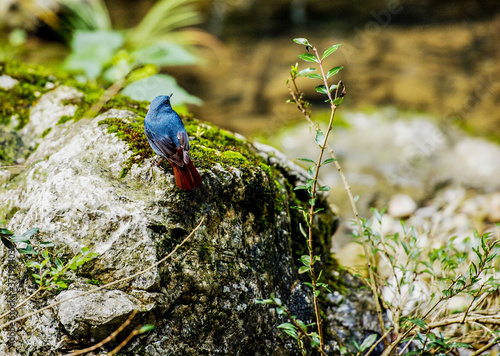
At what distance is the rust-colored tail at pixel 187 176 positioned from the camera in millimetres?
1740

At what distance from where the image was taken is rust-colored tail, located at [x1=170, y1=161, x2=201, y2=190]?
174 cm

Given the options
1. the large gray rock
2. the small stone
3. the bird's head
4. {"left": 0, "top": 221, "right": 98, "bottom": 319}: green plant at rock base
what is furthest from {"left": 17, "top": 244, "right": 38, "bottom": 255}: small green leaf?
the small stone

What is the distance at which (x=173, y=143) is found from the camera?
1775 mm

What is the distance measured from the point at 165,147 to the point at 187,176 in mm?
163

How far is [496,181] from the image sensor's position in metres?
4.81

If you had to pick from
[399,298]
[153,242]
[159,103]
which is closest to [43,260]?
[153,242]

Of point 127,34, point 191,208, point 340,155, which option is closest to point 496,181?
point 340,155

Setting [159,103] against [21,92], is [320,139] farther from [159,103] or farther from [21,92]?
[21,92]

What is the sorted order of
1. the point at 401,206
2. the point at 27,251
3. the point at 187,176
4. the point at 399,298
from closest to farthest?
the point at 27,251
the point at 187,176
the point at 399,298
the point at 401,206

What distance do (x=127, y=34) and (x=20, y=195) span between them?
472 cm

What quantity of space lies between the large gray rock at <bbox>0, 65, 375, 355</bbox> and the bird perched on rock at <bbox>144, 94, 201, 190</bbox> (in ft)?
0.45

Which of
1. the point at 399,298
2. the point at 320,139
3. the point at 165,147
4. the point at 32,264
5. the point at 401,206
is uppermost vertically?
the point at 401,206

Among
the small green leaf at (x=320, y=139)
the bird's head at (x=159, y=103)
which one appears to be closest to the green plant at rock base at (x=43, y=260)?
the bird's head at (x=159, y=103)

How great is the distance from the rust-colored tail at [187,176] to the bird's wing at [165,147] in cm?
3
